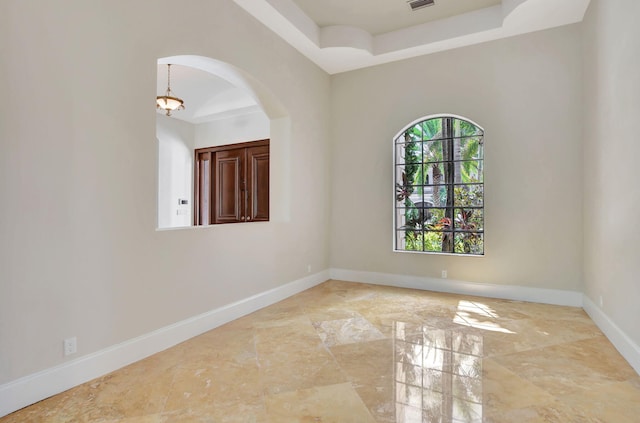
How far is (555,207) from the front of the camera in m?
3.96

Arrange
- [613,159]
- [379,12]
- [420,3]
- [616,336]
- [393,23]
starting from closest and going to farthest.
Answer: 1. [616,336]
2. [613,159]
3. [420,3]
4. [379,12]
5. [393,23]

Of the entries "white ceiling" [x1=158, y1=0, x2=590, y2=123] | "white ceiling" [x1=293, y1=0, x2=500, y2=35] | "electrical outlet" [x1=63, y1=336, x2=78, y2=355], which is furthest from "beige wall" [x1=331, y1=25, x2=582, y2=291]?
"electrical outlet" [x1=63, y1=336, x2=78, y2=355]

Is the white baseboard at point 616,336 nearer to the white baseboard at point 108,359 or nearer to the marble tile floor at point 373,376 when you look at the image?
the marble tile floor at point 373,376

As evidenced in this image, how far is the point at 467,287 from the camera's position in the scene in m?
4.40

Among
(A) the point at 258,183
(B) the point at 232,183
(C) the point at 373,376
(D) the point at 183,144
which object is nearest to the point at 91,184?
(C) the point at 373,376

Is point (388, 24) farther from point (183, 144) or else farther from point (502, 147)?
point (183, 144)

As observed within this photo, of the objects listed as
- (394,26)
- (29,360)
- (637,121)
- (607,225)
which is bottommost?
(29,360)

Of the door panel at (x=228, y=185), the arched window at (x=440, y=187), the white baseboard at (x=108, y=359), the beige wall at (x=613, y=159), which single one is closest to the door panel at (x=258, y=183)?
the door panel at (x=228, y=185)

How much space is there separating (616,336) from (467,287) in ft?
5.81

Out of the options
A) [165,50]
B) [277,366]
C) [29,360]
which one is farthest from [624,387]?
[165,50]

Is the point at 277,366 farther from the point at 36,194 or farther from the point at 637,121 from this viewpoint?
the point at 637,121

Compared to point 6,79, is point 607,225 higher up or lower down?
lower down

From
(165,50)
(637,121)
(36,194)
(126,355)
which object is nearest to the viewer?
(36,194)

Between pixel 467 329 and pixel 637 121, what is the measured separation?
2075mm
